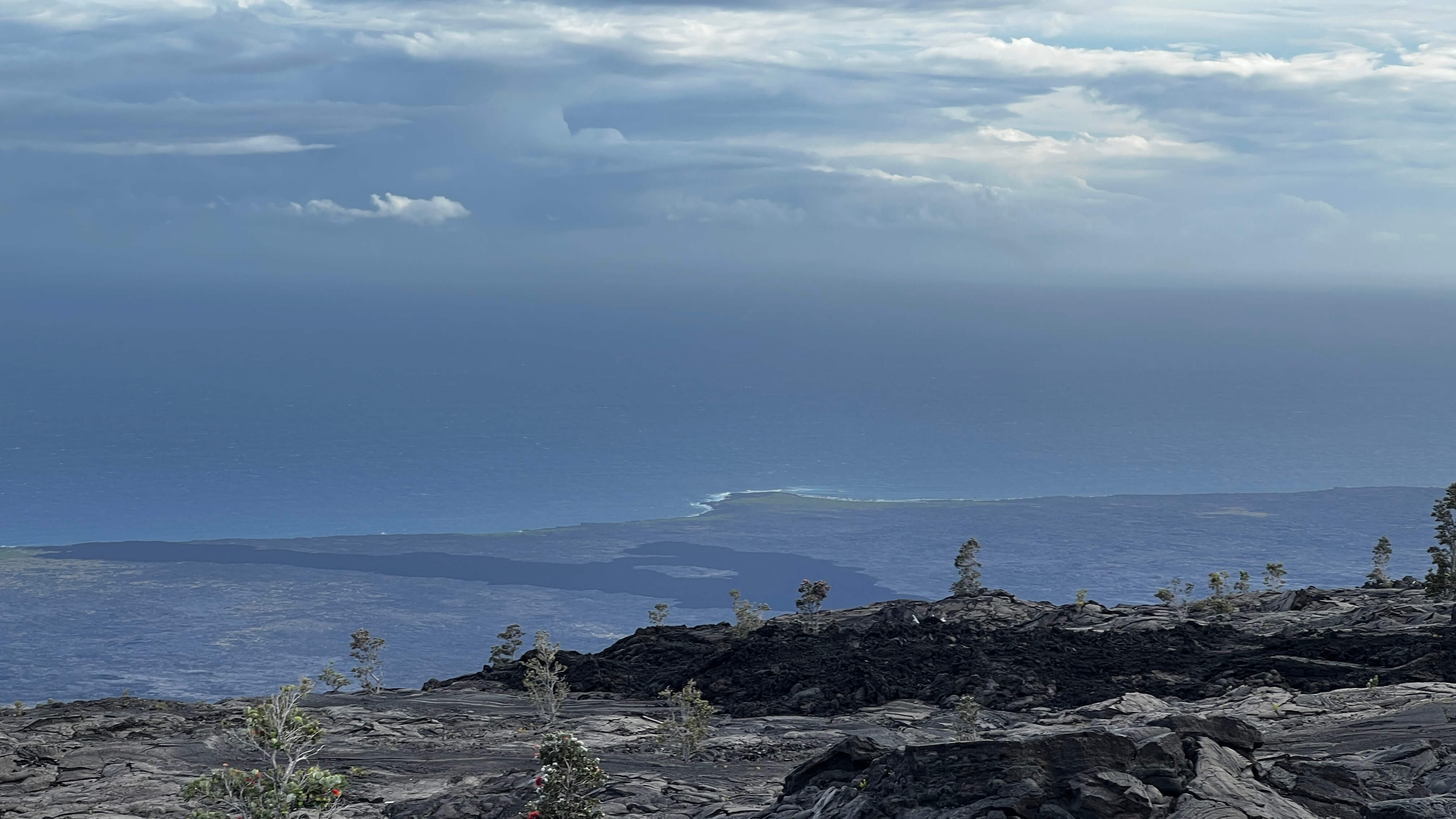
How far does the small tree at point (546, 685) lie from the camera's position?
4103 cm

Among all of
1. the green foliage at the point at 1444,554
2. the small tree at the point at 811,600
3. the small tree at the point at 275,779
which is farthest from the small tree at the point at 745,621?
the small tree at the point at 275,779

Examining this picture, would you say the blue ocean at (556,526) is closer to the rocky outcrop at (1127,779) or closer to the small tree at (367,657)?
the small tree at (367,657)

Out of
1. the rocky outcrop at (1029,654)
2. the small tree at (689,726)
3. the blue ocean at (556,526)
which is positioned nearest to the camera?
the small tree at (689,726)

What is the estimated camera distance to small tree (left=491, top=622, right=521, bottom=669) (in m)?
52.2

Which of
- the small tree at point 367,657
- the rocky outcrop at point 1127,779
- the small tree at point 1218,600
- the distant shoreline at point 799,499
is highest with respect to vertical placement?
the distant shoreline at point 799,499

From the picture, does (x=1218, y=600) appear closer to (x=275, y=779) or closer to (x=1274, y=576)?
(x=1274, y=576)

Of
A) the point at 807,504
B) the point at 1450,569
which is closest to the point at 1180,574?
the point at 807,504

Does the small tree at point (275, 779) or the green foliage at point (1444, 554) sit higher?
the green foliage at point (1444, 554)

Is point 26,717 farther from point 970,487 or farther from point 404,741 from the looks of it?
point 970,487

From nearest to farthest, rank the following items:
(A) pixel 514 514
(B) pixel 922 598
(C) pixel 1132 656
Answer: (C) pixel 1132 656, (B) pixel 922 598, (A) pixel 514 514

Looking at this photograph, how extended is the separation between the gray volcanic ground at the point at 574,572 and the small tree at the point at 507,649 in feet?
87.3

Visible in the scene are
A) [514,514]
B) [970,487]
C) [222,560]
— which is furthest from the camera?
[970,487]

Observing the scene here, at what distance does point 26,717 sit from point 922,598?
246 feet

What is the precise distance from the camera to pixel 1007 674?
4278 cm
